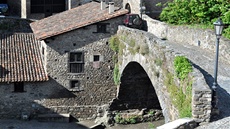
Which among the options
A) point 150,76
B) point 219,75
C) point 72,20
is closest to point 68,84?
point 72,20

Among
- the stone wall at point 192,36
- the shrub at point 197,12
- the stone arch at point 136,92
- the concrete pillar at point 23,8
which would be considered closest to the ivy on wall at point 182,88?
the stone wall at point 192,36

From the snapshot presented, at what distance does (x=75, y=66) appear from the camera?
25.8 m

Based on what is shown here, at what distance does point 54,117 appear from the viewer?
84.4 ft

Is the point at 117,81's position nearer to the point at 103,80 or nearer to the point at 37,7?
the point at 103,80

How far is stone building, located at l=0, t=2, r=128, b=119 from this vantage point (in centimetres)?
2512

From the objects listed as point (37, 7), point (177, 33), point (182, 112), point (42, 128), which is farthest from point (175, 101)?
point (37, 7)

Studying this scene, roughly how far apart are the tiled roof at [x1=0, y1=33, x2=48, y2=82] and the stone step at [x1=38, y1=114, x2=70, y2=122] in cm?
202

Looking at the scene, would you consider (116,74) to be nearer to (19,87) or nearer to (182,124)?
(19,87)

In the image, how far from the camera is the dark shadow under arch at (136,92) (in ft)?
84.6

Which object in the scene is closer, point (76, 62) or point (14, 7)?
point (76, 62)

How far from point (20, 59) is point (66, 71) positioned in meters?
2.58

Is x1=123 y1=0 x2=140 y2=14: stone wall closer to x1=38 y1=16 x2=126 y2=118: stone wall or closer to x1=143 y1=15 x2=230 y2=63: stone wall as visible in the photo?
x1=143 y1=15 x2=230 y2=63: stone wall

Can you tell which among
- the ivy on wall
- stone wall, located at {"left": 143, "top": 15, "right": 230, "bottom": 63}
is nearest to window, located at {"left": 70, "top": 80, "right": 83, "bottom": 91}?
stone wall, located at {"left": 143, "top": 15, "right": 230, "bottom": 63}

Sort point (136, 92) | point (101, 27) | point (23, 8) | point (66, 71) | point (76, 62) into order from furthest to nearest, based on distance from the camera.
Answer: point (23, 8) → point (136, 92) → point (66, 71) → point (76, 62) → point (101, 27)
